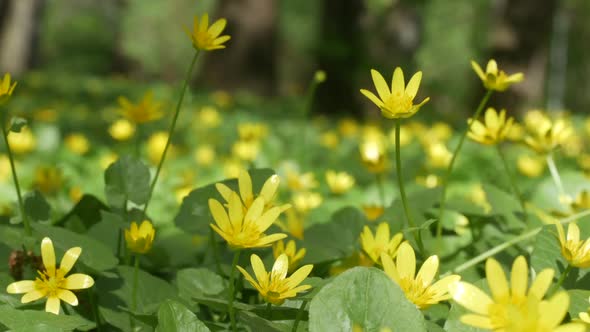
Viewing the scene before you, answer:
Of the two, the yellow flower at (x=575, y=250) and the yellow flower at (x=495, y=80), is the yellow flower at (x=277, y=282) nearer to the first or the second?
the yellow flower at (x=575, y=250)

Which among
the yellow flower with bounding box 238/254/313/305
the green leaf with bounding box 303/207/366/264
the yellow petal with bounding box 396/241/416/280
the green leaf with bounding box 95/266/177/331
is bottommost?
the green leaf with bounding box 303/207/366/264

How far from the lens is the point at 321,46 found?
35.8ft

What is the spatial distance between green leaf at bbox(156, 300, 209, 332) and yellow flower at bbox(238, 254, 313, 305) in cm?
8

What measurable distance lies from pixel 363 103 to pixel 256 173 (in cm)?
1062

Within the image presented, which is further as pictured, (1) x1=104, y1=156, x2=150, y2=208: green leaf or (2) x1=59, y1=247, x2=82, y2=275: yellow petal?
(1) x1=104, y1=156, x2=150, y2=208: green leaf

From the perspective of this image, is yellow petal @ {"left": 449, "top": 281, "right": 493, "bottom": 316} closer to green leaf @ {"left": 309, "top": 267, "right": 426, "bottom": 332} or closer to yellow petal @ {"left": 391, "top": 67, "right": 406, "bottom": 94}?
green leaf @ {"left": 309, "top": 267, "right": 426, "bottom": 332}

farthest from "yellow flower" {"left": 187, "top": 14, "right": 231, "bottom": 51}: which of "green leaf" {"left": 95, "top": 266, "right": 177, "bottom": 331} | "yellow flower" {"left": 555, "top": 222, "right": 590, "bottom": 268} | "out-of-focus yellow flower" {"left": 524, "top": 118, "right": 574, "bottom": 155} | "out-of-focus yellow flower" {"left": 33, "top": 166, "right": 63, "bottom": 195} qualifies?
"out-of-focus yellow flower" {"left": 33, "top": 166, "right": 63, "bottom": 195}

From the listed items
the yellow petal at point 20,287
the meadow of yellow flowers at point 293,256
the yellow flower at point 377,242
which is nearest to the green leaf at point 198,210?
the meadow of yellow flowers at point 293,256

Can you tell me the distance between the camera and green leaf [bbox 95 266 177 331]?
3.78 feet

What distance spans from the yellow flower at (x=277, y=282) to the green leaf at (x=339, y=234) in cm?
36

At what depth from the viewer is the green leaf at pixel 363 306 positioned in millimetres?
903

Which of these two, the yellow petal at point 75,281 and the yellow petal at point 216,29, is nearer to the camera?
the yellow petal at point 75,281

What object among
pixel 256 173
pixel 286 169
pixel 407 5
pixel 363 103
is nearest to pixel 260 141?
pixel 286 169

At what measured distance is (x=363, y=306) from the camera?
92 cm
